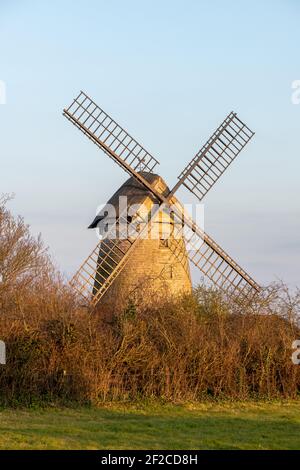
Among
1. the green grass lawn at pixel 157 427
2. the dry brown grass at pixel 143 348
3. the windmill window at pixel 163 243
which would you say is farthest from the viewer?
the windmill window at pixel 163 243

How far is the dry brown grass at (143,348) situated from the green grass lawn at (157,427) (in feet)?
2.25

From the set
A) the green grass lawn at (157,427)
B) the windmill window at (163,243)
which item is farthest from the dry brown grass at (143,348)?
the windmill window at (163,243)

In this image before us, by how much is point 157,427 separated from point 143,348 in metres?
4.42

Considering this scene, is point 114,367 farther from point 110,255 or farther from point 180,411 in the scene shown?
point 110,255

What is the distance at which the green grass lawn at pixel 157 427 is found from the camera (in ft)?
44.4

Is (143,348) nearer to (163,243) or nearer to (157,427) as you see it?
(157,427)

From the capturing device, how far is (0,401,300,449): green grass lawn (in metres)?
13.5

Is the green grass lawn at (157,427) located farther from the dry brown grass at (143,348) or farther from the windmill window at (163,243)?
the windmill window at (163,243)

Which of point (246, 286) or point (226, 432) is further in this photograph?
point (246, 286)

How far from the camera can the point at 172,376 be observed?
2008 cm

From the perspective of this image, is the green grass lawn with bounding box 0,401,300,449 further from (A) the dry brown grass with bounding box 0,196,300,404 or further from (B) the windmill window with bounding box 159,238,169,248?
(B) the windmill window with bounding box 159,238,169,248

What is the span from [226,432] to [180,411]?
3462mm

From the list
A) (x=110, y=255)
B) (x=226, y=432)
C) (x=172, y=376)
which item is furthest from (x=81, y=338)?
(x=110, y=255)

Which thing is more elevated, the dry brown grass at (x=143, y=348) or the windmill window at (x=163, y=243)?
the windmill window at (x=163, y=243)
